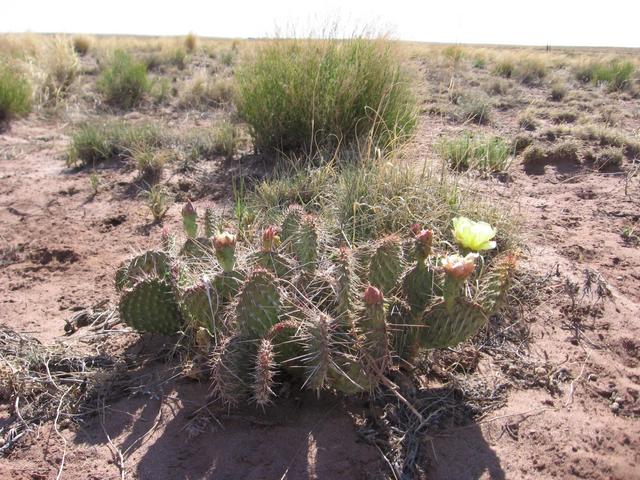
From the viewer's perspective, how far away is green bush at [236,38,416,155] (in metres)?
5.64

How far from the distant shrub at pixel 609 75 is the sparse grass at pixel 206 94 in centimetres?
714

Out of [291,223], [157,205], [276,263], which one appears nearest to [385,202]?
[291,223]

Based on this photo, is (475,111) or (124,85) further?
(124,85)

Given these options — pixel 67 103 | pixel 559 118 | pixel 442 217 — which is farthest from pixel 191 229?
pixel 67 103

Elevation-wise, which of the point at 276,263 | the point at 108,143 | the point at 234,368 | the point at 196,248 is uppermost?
the point at 276,263

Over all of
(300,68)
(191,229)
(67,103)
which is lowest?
(67,103)

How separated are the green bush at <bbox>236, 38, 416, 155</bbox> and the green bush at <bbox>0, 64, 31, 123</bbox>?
3959 millimetres

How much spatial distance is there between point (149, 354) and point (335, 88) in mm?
3518

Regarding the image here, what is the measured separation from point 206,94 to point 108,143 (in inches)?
151

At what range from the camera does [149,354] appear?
9.65ft

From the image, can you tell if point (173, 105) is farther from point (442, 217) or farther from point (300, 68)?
point (442, 217)

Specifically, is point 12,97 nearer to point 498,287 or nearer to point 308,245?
point 308,245

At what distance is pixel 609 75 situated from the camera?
11.7m

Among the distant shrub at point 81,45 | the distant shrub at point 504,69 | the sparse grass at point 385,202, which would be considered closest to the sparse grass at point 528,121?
the sparse grass at point 385,202
